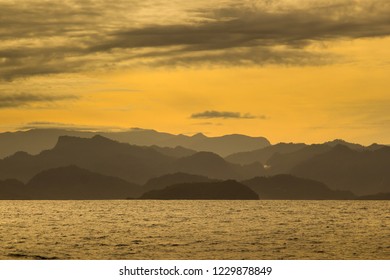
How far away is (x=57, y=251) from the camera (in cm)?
9131

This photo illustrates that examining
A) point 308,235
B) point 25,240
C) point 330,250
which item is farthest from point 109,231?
point 330,250

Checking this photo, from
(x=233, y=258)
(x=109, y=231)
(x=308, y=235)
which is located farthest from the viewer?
(x=109, y=231)

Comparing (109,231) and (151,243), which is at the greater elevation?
(109,231)
